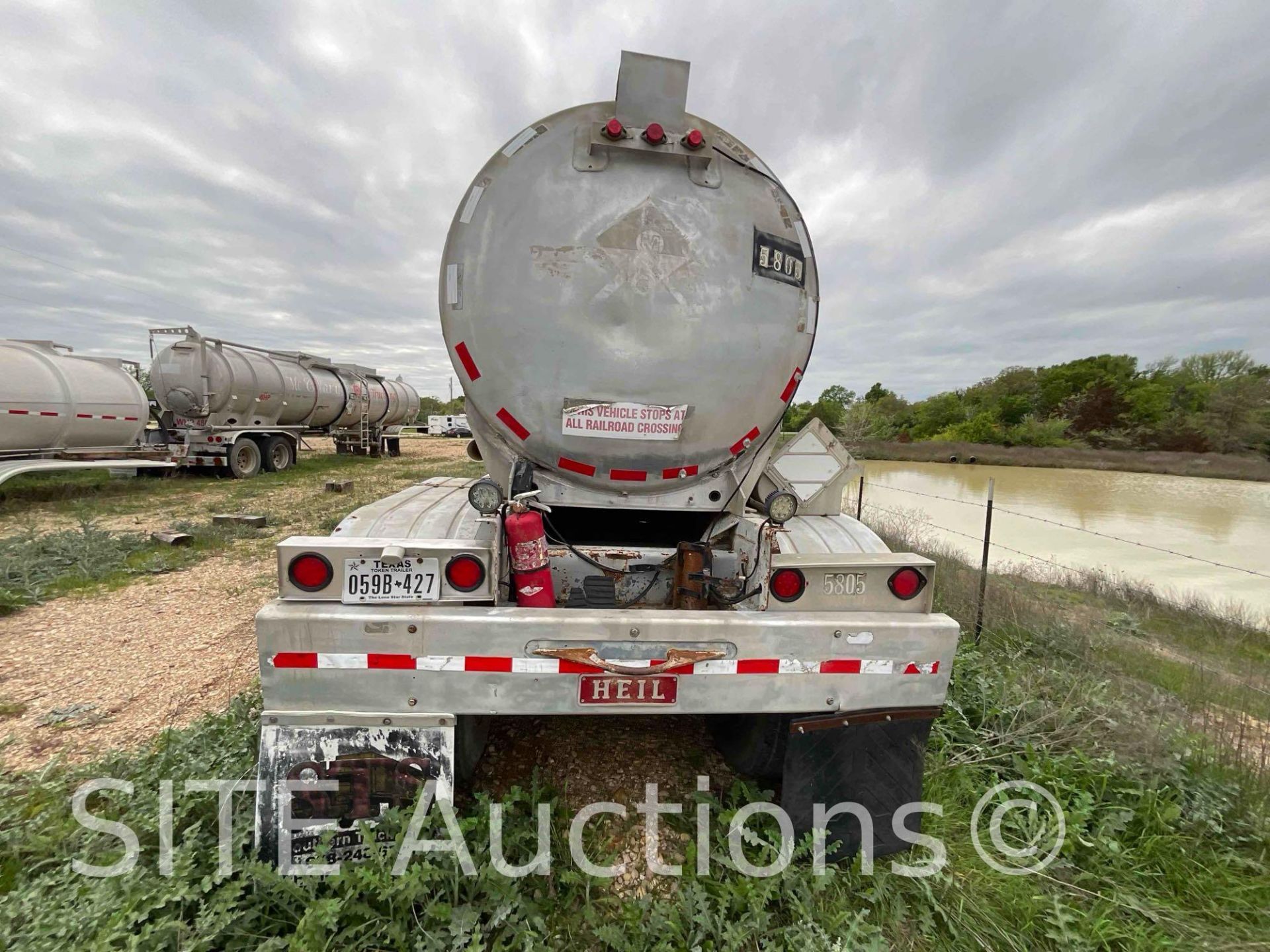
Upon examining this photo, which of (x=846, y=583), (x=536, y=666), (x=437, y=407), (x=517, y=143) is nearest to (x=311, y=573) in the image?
(x=536, y=666)

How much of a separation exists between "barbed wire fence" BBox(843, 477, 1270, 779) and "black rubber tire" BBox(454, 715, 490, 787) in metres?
3.46

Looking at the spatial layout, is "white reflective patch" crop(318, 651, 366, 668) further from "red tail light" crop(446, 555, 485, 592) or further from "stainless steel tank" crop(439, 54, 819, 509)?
"stainless steel tank" crop(439, 54, 819, 509)

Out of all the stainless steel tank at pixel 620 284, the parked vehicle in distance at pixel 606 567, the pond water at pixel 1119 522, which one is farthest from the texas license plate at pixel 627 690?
the pond water at pixel 1119 522

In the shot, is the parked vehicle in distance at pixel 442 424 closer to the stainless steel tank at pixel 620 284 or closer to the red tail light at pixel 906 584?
the stainless steel tank at pixel 620 284

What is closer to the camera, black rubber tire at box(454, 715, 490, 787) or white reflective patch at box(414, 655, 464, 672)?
white reflective patch at box(414, 655, 464, 672)

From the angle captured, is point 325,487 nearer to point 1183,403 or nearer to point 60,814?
point 60,814

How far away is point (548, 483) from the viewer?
2.50 meters

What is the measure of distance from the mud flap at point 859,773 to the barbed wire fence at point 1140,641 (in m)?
1.68

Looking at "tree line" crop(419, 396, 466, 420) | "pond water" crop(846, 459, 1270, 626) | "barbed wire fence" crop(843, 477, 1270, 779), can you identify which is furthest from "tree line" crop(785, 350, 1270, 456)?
"tree line" crop(419, 396, 466, 420)

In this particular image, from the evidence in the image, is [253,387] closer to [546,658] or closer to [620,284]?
[620,284]

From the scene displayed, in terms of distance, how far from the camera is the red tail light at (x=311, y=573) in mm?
1938

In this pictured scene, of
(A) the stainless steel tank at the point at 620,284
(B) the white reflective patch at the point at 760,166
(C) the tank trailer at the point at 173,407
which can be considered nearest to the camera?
(A) the stainless steel tank at the point at 620,284

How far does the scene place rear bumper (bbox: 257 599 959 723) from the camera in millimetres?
1876

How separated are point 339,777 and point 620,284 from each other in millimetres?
2104
